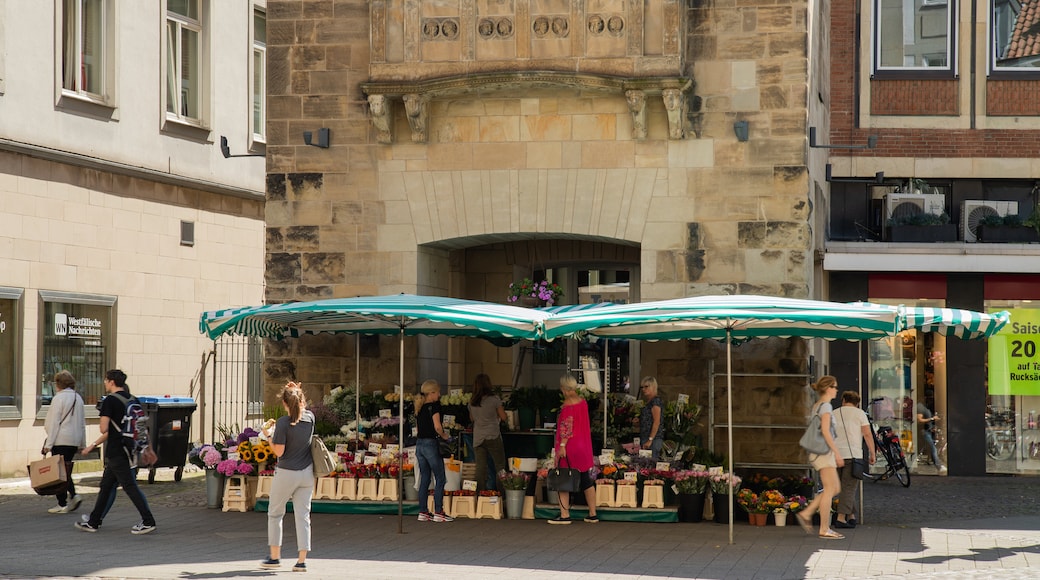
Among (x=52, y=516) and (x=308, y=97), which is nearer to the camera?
(x=52, y=516)

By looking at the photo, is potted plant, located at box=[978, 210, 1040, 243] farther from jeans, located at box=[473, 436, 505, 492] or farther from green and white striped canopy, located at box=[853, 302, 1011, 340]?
jeans, located at box=[473, 436, 505, 492]

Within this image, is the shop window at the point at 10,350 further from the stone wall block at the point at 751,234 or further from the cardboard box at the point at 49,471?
the stone wall block at the point at 751,234

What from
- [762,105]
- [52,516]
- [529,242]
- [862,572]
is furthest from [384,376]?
[862,572]

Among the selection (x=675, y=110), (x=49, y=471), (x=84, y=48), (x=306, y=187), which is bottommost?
(x=49, y=471)

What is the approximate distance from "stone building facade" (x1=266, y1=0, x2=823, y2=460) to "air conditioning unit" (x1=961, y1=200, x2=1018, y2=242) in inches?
226

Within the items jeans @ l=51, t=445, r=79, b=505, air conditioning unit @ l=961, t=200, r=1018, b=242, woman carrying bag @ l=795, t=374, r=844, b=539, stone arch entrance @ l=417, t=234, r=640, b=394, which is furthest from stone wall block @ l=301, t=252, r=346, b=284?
air conditioning unit @ l=961, t=200, r=1018, b=242

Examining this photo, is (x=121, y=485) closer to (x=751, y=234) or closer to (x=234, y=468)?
(x=234, y=468)

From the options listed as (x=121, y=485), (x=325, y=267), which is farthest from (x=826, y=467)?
(x=121, y=485)

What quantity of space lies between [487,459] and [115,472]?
163 inches

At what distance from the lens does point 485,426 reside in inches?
611

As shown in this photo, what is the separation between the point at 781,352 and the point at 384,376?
15.8 feet

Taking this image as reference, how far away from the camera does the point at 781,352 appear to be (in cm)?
1620

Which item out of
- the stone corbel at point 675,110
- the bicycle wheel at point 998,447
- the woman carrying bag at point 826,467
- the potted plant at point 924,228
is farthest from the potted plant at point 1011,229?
the woman carrying bag at point 826,467

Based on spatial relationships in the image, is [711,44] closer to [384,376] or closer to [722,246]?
[722,246]
